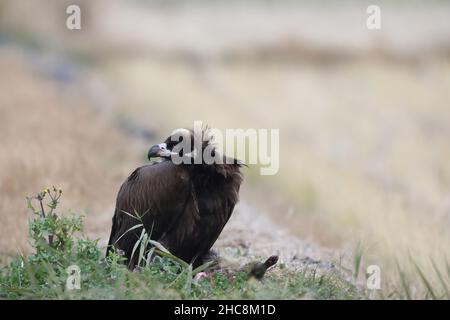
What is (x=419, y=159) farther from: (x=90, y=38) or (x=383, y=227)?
(x=90, y=38)

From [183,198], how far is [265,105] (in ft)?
52.3

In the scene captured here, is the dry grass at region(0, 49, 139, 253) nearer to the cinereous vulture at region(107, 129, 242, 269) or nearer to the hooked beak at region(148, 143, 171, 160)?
the cinereous vulture at region(107, 129, 242, 269)

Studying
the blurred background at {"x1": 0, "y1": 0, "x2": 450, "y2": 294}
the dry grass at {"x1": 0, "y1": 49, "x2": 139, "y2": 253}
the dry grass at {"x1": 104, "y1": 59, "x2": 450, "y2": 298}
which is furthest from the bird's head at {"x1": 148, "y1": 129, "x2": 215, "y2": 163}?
the dry grass at {"x1": 0, "y1": 49, "x2": 139, "y2": 253}

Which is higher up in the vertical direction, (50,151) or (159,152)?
(159,152)

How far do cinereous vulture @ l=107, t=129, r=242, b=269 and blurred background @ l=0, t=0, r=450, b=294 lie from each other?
1.29 m

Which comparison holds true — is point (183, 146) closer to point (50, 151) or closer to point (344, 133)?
point (50, 151)

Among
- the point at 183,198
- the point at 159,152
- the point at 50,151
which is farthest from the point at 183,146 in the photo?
the point at 50,151

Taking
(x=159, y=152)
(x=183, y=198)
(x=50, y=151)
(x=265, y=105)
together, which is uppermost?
(x=265, y=105)

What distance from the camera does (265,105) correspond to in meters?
23.5

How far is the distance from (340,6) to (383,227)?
2048 centimetres

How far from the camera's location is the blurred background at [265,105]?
1227cm
